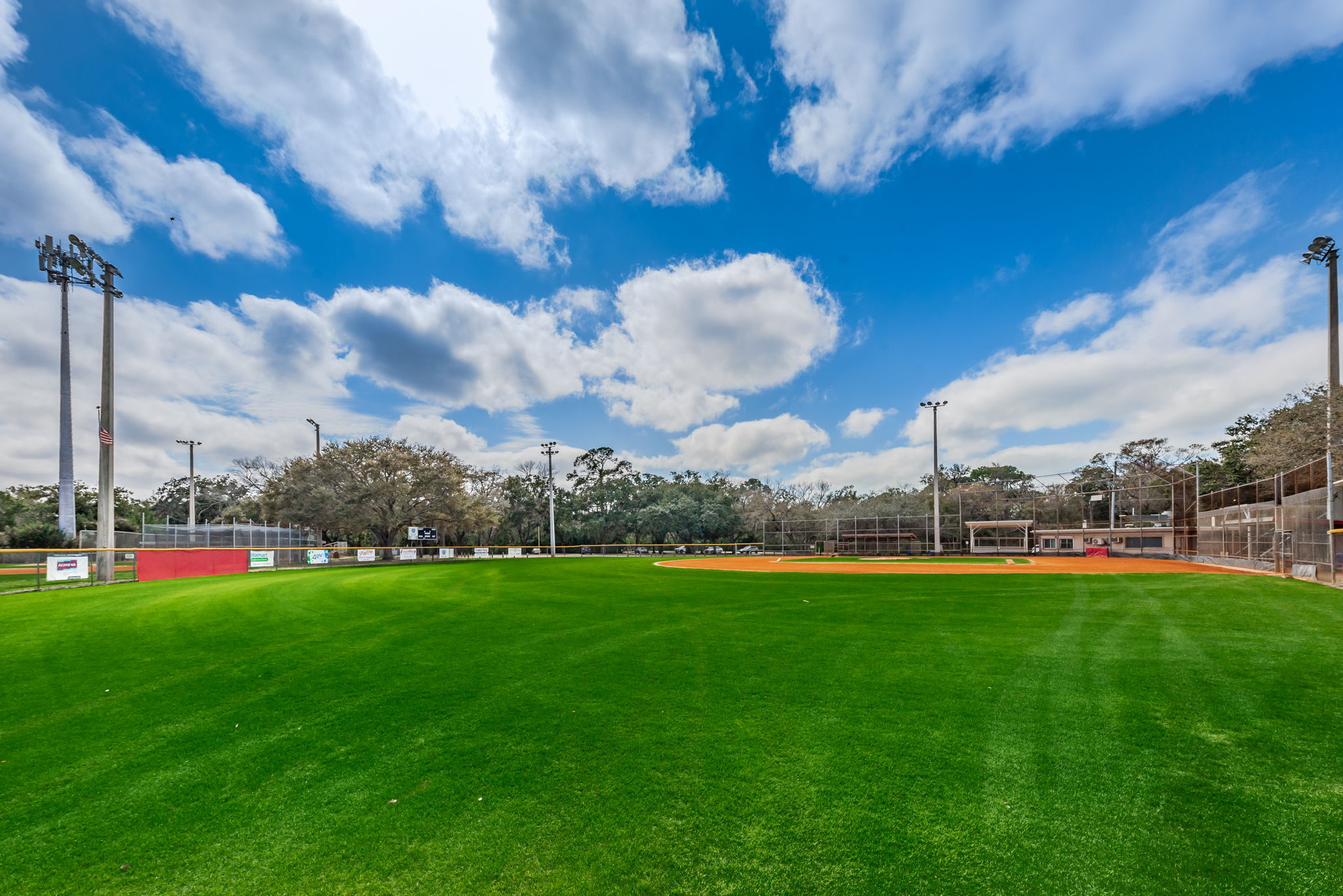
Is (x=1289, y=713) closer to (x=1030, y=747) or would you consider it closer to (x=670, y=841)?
(x=1030, y=747)

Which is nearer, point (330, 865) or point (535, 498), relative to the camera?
point (330, 865)

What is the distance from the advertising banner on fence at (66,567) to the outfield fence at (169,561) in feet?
0.06

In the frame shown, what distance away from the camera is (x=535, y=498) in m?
66.3

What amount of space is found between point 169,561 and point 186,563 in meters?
0.73

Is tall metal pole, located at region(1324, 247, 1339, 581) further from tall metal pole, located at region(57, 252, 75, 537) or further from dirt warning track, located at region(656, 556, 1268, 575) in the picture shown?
tall metal pole, located at region(57, 252, 75, 537)

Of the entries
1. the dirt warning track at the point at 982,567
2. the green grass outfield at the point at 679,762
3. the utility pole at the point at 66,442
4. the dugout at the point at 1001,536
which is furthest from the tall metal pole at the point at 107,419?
the dugout at the point at 1001,536

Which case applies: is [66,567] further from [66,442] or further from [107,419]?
[66,442]

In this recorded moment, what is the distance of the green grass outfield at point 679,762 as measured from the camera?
3.08 m

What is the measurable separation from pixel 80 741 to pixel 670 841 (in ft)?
18.0

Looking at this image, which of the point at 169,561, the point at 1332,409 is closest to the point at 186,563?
the point at 169,561

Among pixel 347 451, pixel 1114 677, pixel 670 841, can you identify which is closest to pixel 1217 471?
pixel 1114 677

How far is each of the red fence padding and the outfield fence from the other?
22 millimetres

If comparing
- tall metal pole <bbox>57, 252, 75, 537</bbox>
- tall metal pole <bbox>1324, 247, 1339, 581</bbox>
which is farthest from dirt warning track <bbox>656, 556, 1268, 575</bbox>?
tall metal pole <bbox>57, 252, 75, 537</bbox>

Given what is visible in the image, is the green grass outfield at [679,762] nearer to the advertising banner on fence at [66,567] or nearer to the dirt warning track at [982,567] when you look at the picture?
the advertising banner on fence at [66,567]
